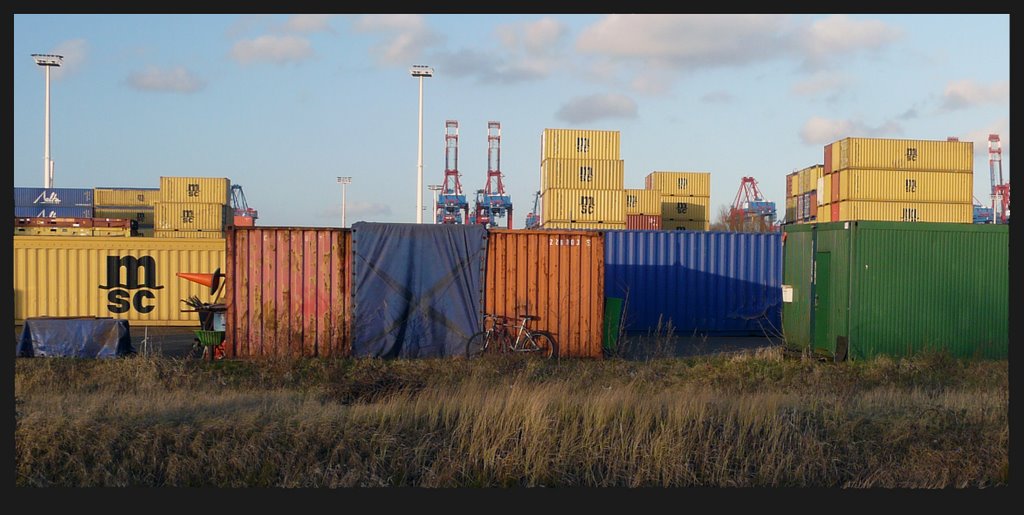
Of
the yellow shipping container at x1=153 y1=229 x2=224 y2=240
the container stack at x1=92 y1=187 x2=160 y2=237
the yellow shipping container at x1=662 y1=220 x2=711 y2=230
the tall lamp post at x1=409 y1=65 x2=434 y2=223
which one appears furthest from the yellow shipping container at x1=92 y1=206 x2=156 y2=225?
the yellow shipping container at x1=662 y1=220 x2=711 y2=230

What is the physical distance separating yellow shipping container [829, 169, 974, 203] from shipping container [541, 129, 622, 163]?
12591 mm

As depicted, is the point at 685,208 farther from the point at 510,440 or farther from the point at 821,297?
the point at 510,440

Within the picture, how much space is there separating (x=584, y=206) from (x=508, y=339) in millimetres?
27949

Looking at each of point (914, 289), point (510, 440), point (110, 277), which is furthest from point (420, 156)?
point (510, 440)

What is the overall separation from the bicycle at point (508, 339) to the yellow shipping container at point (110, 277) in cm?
812

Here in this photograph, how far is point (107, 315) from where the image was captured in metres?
19.7

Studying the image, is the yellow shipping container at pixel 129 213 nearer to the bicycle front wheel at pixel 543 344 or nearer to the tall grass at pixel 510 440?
the bicycle front wheel at pixel 543 344

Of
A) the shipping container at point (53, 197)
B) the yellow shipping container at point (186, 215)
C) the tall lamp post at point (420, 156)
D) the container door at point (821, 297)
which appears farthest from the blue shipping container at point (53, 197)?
the container door at point (821, 297)

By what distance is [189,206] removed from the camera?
163 feet

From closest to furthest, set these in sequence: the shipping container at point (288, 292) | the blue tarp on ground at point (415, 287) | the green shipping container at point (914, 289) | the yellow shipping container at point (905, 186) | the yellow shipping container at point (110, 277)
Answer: the green shipping container at point (914, 289)
the shipping container at point (288, 292)
the blue tarp on ground at point (415, 287)
the yellow shipping container at point (110, 277)
the yellow shipping container at point (905, 186)

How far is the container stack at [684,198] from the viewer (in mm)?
57812

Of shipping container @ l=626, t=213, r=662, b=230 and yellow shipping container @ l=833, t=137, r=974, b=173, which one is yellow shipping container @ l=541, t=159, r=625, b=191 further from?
yellow shipping container @ l=833, t=137, r=974, b=173

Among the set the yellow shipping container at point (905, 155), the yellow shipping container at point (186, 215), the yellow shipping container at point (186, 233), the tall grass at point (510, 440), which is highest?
the yellow shipping container at point (905, 155)

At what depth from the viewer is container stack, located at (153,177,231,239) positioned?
49719mm
